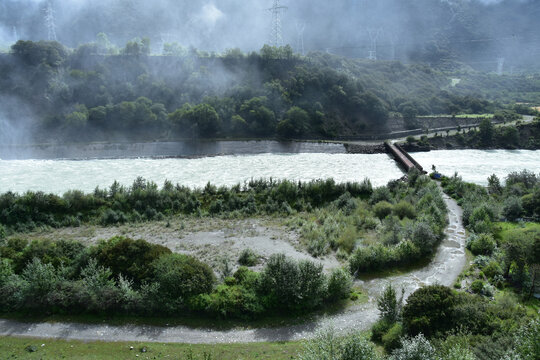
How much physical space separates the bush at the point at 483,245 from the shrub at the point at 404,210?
506 cm

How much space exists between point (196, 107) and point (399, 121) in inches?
1228

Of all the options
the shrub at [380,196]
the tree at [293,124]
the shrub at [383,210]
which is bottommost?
the shrub at [383,210]

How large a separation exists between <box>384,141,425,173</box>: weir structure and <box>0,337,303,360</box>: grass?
30.0 m

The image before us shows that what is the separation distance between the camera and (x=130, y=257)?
19.3 meters

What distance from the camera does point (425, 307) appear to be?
15.1 metres

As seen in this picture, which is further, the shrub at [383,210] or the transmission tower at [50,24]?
the transmission tower at [50,24]

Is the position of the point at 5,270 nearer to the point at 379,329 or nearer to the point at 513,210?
the point at 379,329

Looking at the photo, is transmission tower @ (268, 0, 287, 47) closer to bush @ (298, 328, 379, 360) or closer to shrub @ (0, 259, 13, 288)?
shrub @ (0, 259, 13, 288)

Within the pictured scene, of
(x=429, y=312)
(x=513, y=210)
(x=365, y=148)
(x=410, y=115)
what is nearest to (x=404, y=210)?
(x=513, y=210)

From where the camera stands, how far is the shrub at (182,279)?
17.2m

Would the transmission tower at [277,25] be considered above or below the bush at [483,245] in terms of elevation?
above

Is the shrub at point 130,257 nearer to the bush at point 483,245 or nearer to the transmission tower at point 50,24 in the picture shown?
the bush at point 483,245

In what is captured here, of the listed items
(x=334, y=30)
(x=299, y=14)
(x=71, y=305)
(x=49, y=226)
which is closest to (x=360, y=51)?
(x=334, y=30)

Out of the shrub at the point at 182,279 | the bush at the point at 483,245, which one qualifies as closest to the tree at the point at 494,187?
the bush at the point at 483,245
